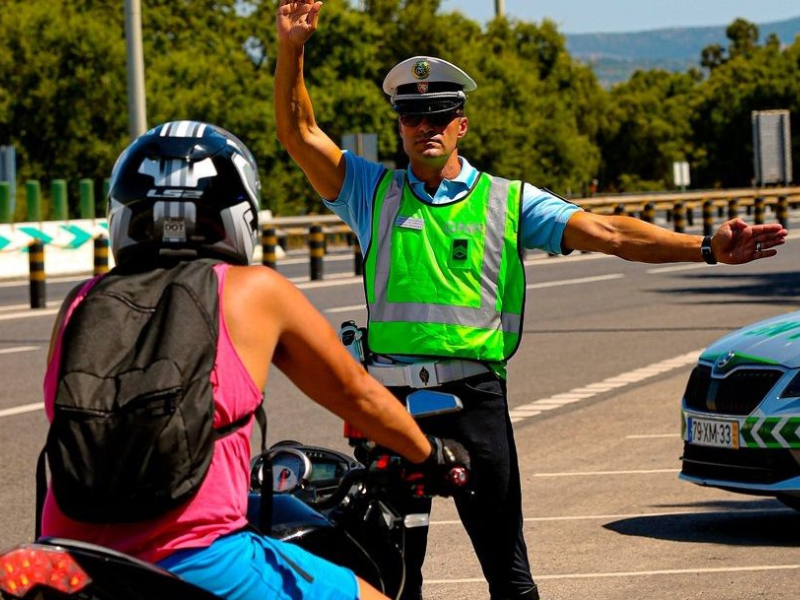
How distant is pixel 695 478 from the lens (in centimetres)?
838

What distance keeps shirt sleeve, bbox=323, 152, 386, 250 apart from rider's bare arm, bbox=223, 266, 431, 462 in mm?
1982

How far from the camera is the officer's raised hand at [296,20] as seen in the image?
5031 millimetres

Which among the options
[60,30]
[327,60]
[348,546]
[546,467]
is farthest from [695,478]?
[327,60]

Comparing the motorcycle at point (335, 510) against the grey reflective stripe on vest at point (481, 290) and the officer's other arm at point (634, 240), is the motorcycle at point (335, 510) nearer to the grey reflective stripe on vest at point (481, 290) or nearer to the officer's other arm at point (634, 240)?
the grey reflective stripe on vest at point (481, 290)

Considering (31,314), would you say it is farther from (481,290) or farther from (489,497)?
(489,497)

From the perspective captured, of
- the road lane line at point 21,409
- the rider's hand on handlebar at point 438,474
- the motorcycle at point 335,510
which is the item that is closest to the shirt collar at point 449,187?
the motorcycle at point 335,510

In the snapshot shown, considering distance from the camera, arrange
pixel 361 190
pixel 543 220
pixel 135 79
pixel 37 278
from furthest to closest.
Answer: pixel 135 79, pixel 37 278, pixel 361 190, pixel 543 220

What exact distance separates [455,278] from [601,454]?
5800 millimetres

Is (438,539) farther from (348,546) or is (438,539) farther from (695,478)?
(348,546)

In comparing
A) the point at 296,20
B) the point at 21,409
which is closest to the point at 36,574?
the point at 296,20

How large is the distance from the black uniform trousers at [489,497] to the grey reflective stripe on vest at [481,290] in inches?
7.1

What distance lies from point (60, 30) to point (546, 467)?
3367 cm

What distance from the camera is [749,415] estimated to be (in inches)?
321

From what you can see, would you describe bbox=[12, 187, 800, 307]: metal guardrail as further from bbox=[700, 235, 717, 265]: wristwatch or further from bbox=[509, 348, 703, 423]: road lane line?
bbox=[700, 235, 717, 265]: wristwatch
